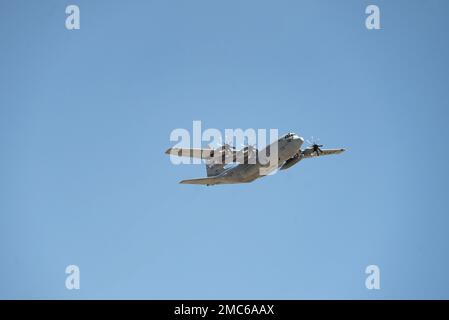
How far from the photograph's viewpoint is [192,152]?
7081 cm

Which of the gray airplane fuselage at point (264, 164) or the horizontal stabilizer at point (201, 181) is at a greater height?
the gray airplane fuselage at point (264, 164)

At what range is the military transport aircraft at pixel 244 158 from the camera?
6806 cm

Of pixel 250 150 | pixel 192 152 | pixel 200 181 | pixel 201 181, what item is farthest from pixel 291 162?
pixel 192 152

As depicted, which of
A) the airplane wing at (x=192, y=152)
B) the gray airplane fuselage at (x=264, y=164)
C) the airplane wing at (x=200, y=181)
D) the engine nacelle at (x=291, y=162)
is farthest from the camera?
the engine nacelle at (x=291, y=162)

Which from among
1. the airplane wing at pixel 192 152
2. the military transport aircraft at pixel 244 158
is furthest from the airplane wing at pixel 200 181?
the airplane wing at pixel 192 152

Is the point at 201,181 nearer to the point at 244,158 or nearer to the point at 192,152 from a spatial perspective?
the point at 192,152

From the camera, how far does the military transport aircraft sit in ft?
223

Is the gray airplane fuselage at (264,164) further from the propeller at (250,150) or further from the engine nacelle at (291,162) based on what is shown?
the engine nacelle at (291,162)

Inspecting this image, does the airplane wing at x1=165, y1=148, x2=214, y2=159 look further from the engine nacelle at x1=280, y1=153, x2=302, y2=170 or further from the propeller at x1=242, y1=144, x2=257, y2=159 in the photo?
the engine nacelle at x1=280, y1=153, x2=302, y2=170

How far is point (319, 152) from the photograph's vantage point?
7500cm

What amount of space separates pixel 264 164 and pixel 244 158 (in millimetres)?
2595
